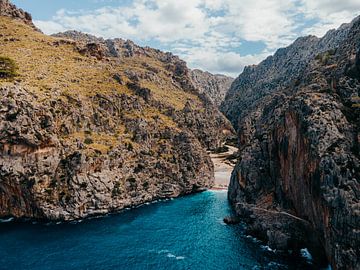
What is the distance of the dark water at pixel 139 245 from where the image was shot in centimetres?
5956

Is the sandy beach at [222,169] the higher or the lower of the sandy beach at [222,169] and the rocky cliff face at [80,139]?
the lower

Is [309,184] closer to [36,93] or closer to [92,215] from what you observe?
[92,215]

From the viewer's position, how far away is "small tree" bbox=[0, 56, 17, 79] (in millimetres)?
102938

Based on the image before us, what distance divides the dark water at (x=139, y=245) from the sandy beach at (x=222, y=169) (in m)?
41.0

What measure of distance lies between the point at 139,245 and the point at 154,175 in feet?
140

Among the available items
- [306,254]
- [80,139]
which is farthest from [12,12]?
[306,254]

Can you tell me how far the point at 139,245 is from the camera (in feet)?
227

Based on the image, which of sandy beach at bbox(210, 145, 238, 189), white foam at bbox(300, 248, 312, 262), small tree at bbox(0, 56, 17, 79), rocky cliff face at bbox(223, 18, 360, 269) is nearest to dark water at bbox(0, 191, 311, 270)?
white foam at bbox(300, 248, 312, 262)

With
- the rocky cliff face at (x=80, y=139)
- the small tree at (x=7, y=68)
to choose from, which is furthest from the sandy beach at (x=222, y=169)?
the small tree at (x=7, y=68)

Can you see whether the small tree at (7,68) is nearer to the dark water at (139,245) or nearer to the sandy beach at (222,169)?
the dark water at (139,245)

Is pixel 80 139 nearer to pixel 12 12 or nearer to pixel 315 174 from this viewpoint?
pixel 315 174

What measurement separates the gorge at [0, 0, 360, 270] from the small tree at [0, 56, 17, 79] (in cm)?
53

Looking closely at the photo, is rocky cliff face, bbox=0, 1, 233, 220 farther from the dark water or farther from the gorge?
the dark water

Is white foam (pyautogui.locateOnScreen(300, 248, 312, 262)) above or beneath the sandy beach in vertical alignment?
beneath
